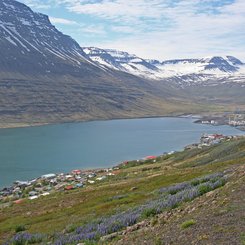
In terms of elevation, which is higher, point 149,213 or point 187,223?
point 187,223

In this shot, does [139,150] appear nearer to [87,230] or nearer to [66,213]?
[66,213]

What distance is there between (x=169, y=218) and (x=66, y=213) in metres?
17.0

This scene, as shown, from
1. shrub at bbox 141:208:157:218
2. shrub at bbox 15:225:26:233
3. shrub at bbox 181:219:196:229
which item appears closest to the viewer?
shrub at bbox 181:219:196:229

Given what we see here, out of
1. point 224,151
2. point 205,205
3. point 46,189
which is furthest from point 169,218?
point 46,189

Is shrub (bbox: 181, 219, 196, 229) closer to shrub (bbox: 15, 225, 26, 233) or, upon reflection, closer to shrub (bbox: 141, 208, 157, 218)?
shrub (bbox: 141, 208, 157, 218)

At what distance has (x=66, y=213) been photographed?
33.3 meters

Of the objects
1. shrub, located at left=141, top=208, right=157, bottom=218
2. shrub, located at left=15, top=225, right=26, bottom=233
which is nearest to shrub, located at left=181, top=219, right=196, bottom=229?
shrub, located at left=141, top=208, right=157, bottom=218

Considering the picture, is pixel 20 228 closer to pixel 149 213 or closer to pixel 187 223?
pixel 149 213

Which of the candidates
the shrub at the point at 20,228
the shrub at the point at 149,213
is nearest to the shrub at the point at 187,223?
the shrub at the point at 149,213

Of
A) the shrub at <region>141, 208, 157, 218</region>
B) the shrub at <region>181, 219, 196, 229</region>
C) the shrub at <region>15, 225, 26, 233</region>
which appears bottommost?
the shrub at <region>15, 225, 26, 233</region>

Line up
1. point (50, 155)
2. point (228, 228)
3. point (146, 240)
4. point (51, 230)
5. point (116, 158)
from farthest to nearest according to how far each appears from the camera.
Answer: point (50, 155) → point (116, 158) → point (51, 230) → point (146, 240) → point (228, 228)

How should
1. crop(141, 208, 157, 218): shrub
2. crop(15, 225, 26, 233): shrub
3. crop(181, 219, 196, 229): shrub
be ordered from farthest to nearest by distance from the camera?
1. crop(15, 225, 26, 233): shrub
2. crop(141, 208, 157, 218): shrub
3. crop(181, 219, 196, 229): shrub

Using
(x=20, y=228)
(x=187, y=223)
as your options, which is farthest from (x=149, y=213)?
(x=20, y=228)

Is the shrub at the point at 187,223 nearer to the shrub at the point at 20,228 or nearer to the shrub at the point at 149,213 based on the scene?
the shrub at the point at 149,213
